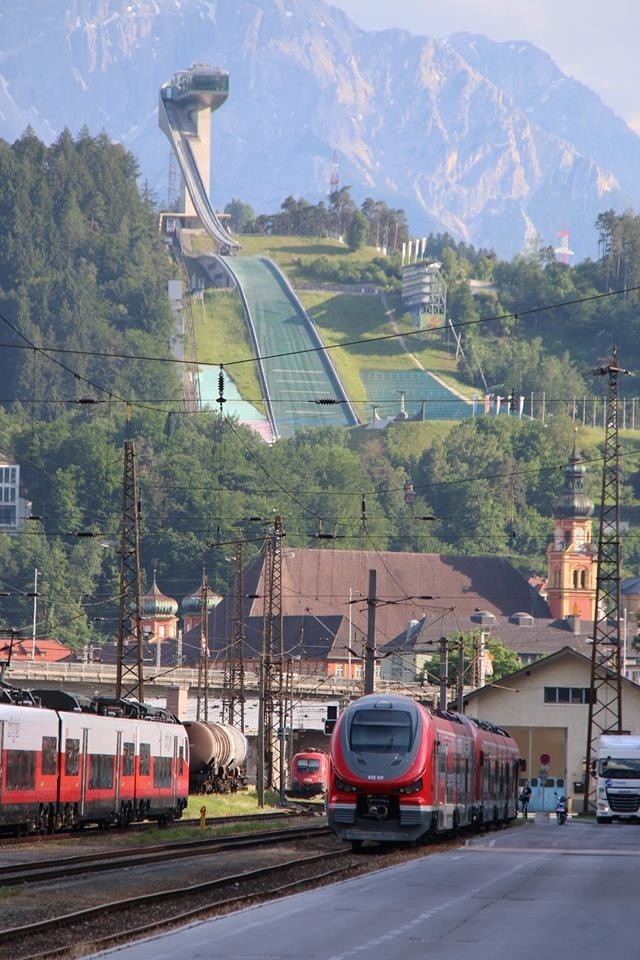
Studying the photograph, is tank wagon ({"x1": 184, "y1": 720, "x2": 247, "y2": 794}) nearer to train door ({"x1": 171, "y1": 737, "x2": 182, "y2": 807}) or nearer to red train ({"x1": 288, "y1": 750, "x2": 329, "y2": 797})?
red train ({"x1": 288, "y1": 750, "x2": 329, "y2": 797})

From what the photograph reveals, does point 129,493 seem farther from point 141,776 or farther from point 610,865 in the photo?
point 610,865

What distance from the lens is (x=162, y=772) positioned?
2359 inches

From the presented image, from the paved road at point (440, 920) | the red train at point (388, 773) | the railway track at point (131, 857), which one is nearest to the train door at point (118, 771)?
the railway track at point (131, 857)

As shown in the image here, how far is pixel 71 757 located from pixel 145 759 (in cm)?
911

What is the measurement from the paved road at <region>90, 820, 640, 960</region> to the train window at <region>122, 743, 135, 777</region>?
1779cm

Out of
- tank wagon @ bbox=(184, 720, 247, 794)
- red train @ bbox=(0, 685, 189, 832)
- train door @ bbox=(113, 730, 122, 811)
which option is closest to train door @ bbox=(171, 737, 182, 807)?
red train @ bbox=(0, 685, 189, 832)

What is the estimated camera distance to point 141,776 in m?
56.3

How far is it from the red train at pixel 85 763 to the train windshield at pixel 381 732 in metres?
7.01

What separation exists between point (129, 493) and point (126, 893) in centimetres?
3935

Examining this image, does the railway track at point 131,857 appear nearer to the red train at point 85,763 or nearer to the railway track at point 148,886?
the railway track at point 148,886

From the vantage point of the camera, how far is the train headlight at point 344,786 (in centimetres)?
4322

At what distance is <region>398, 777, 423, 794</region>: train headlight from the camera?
43.3m

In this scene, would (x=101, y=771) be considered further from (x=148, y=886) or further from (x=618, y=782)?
(x=618, y=782)

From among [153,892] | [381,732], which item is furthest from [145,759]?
[153,892]
